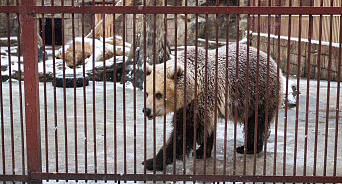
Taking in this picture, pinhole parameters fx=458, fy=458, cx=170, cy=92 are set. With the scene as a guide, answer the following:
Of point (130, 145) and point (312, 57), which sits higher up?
point (312, 57)

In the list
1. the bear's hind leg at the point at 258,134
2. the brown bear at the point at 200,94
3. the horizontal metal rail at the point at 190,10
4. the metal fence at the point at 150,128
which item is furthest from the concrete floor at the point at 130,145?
the horizontal metal rail at the point at 190,10

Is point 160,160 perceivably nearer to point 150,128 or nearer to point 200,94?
point 200,94

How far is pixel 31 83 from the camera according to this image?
3.45 m

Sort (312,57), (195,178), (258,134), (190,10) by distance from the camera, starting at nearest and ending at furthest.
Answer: (190,10) < (195,178) < (258,134) < (312,57)

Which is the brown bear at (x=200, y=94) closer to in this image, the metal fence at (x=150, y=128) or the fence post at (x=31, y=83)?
the metal fence at (x=150, y=128)

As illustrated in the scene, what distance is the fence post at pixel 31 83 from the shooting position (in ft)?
11.1

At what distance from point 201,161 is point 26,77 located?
212 cm

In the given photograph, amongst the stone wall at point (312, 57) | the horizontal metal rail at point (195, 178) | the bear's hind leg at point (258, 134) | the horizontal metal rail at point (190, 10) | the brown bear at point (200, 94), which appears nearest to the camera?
the horizontal metal rail at point (190, 10)

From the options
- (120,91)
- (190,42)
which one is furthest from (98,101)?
(190,42)

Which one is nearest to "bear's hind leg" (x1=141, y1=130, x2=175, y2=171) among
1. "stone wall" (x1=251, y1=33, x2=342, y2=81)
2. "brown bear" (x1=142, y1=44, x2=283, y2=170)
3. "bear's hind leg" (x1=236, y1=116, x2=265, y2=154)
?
"brown bear" (x1=142, y1=44, x2=283, y2=170)

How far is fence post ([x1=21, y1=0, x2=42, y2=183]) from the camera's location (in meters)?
3.39

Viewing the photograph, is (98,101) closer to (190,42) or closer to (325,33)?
(325,33)

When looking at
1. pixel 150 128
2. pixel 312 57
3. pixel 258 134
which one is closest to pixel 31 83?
pixel 258 134

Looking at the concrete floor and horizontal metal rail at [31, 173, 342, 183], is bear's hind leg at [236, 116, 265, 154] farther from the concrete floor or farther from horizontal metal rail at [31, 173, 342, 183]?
horizontal metal rail at [31, 173, 342, 183]
